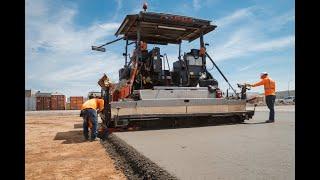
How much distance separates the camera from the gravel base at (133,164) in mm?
3290

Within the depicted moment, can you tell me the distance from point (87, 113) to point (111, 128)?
2.29ft

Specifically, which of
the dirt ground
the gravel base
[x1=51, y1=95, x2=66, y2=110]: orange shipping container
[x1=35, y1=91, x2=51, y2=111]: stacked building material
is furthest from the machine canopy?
[x1=35, y1=91, x2=51, y2=111]: stacked building material

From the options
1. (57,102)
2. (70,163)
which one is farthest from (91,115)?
(57,102)

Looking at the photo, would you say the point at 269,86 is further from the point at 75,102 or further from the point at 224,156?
the point at 75,102

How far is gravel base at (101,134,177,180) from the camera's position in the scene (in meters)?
3.29

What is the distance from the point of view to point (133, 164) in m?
4.12

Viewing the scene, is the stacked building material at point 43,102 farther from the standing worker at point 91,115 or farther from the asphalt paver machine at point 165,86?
the standing worker at point 91,115

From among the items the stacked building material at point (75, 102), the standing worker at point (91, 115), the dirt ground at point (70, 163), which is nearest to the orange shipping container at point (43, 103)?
the stacked building material at point (75, 102)

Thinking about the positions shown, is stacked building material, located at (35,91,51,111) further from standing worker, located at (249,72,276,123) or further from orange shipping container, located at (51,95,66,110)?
standing worker, located at (249,72,276,123)

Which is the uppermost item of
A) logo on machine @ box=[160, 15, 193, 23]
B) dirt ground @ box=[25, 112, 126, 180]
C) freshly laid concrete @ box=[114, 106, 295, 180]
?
logo on machine @ box=[160, 15, 193, 23]

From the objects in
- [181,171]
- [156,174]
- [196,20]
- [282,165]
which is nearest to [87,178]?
[156,174]

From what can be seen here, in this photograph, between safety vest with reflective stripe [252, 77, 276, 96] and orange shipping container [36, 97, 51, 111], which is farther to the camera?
orange shipping container [36, 97, 51, 111]

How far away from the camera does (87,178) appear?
3910mm
